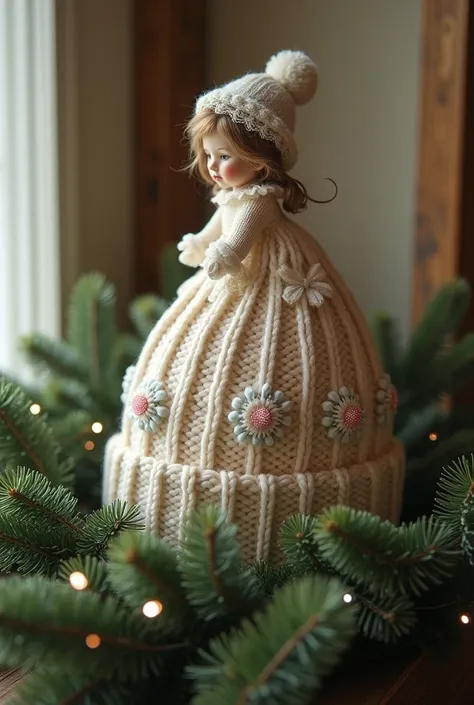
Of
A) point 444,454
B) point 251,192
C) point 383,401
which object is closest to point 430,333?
point 444,454

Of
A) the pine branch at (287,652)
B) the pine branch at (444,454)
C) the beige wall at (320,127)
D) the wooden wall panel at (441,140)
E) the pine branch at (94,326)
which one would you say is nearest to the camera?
the pine branch at (287,652)

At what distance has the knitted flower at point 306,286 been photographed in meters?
0.72

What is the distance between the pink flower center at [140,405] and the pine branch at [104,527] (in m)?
0.10

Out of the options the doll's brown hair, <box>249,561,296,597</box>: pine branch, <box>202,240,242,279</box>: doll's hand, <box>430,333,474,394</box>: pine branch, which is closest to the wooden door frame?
<box>430,333,474,394</box>: pine branch

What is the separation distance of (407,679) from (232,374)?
298 mm

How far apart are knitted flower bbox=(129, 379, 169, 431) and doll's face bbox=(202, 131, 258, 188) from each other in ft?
0.69

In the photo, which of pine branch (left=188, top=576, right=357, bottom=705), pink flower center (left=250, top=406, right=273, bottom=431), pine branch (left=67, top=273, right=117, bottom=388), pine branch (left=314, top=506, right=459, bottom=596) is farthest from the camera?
pine branch (left=67, top=273, right=117, bottom=388)

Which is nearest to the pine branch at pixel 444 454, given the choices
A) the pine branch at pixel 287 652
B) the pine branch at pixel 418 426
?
the pine branch at pixel 418 426

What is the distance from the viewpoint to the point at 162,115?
1298 mm

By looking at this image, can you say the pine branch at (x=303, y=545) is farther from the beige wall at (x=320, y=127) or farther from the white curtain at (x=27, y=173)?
the beige wall at (x=320, y=127)

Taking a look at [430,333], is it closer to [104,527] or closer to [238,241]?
[238,241]

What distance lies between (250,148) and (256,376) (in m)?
0.21

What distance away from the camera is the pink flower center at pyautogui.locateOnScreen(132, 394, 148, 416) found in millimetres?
717

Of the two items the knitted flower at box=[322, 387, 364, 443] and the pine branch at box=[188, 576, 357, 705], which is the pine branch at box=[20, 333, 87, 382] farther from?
the pine branch at box=[188, 576, 357, 705]
